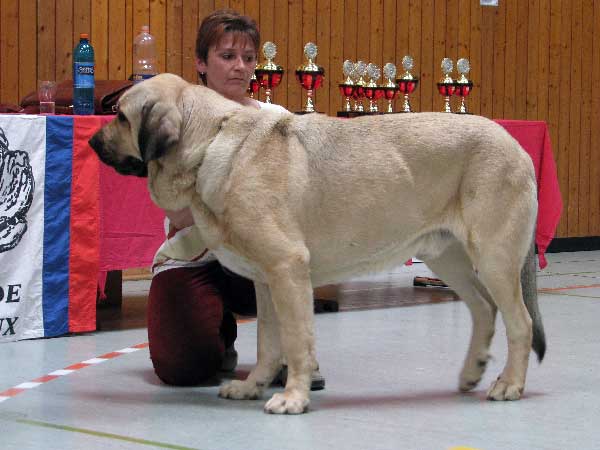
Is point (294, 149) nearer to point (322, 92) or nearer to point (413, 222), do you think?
point (413, 222)

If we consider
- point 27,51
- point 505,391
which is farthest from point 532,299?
point 27,51

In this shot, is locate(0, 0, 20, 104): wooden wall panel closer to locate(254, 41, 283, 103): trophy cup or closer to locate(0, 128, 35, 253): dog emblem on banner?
locate(254, 41, 283, 103): trophy cup

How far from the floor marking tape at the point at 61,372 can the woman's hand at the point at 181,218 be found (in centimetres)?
91

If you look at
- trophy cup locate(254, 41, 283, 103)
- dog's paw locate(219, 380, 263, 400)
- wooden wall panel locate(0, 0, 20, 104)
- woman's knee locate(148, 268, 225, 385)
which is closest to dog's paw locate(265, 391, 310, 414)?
dog's paw locate(219, 380, 263, 400)

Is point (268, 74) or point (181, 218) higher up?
point (268, 74)

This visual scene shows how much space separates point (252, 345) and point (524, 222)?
1.96m

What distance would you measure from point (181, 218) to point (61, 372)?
3.27 ft

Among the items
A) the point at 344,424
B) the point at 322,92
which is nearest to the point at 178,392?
the point at 344,424

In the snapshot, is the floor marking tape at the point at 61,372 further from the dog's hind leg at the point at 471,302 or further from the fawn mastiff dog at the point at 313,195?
the dog's hind leg at the point at 471,302

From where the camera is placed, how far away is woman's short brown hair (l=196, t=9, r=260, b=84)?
4.61 m

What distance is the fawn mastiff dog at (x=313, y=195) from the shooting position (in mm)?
3852

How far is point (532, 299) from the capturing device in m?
4.31

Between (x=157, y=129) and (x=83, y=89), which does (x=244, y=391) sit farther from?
(x=83, y=89)

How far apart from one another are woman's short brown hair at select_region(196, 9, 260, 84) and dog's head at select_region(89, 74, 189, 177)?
0.71 meters
